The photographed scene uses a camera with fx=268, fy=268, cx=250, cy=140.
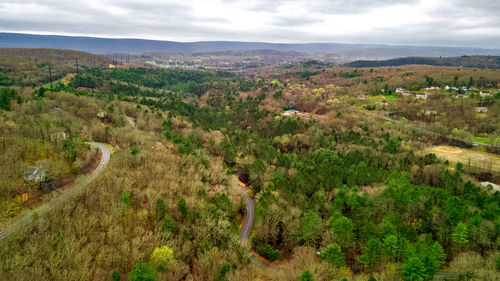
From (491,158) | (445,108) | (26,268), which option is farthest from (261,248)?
(445,108)

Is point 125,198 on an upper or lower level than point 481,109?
lower

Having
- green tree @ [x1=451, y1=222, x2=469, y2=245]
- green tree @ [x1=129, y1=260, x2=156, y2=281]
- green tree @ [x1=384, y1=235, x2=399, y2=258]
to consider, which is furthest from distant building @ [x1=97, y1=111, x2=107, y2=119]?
green tree @ [x1=451, y1=222, x2=469, y2=245]

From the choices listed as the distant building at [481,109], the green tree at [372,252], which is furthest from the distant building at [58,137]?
the distant building at [481,109]

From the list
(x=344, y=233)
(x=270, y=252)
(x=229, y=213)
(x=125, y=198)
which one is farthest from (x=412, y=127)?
(x=125, y=198)

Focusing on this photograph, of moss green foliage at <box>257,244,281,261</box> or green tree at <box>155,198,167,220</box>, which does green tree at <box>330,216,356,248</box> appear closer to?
moss green foliage at <box>257,244,281,261</box>

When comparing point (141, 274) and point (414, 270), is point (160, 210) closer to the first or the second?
point (141, 274)

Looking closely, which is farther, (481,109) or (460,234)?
(481,109)

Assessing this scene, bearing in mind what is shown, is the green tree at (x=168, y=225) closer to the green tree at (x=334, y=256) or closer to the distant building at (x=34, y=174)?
the distant building at (x=34, y=174)
